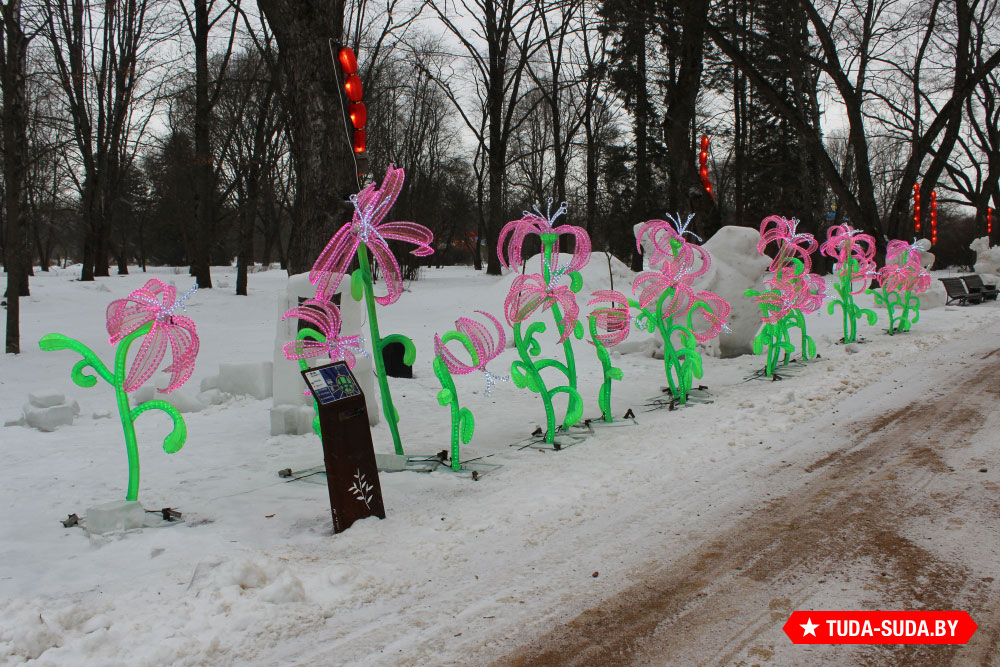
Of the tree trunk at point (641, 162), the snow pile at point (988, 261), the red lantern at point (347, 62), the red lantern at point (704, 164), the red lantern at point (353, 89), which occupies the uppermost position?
the tree trunk at point (641, 162)

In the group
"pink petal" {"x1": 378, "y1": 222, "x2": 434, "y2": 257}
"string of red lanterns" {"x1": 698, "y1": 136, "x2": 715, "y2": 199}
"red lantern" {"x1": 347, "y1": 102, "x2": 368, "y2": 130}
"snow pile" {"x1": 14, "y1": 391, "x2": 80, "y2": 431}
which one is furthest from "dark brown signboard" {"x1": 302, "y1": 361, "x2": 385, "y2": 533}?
"string of red lanterns" {"x1": 698, "y1": 136, "x2": 715, "y2": 199}

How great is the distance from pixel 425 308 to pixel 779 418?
33.8 feet

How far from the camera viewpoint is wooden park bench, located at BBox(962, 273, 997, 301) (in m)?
17.1

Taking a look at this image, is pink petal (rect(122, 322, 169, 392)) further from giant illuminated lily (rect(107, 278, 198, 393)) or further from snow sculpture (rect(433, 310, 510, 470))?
snow sculpture (rect(433, 310, 510, 470))

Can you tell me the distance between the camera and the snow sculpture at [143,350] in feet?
13.0

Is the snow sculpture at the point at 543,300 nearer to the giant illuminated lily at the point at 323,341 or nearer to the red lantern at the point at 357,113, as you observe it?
the giant illuminated lily at the point at 323,341

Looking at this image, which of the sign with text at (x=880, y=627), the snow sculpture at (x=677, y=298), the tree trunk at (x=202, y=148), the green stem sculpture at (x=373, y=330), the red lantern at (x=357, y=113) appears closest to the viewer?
the sign with text at (x=880, y=627)

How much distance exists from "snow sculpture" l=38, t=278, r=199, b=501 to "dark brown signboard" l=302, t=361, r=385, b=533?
0.89 m

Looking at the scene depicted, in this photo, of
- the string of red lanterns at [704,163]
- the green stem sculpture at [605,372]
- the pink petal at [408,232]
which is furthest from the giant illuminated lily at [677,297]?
the string of red lanterns at [704,163]

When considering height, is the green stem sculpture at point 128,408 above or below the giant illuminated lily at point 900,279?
below

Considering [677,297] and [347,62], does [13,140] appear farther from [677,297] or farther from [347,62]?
[677,297]

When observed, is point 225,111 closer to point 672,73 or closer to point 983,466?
point 672,73

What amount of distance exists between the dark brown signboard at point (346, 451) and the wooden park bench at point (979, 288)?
18.7 m

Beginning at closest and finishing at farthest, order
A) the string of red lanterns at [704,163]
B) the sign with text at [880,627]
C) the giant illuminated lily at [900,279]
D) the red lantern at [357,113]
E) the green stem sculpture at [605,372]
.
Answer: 1. the sign with text at [880,627]
2. the red lantern at [357,113]
3. the green stem sculpture at [605,372]
4. the giant illuminated lily at [900,279]
5. the string of red lanterns at [704,163]
